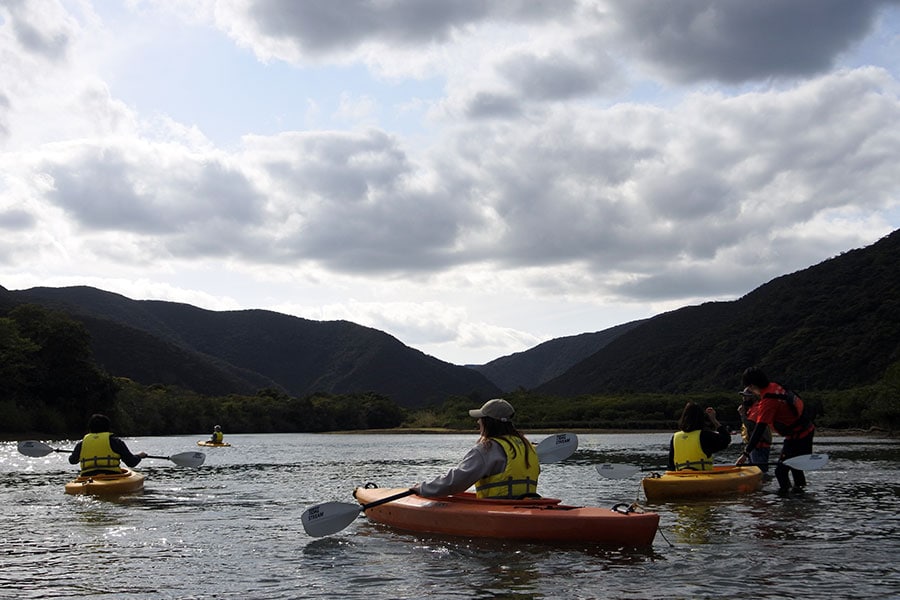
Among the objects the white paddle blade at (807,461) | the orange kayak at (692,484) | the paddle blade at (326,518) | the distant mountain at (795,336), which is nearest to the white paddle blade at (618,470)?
the orange kayak at (692,484)

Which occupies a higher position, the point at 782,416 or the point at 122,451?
the point at 782,416

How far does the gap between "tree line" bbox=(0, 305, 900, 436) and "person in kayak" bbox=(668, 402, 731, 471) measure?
157ft

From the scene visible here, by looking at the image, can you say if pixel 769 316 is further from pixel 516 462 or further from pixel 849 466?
pixel 516 462

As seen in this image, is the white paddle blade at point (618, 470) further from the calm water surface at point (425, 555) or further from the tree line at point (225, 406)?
the tree line at point (225, 406)

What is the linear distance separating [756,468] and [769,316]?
9709 cm

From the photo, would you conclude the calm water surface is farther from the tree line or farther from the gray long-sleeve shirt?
the tree line

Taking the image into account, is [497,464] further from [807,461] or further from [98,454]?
[98,454]

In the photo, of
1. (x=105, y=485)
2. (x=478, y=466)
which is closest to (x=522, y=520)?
(x=478, y=466)

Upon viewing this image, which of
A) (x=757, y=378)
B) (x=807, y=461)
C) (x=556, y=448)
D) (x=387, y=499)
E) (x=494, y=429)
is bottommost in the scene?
(x=387, y=499)

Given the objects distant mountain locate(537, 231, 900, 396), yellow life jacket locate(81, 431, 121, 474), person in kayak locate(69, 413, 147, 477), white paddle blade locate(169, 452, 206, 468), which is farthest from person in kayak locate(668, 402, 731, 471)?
→ distant mountain locate(537, 231, 900, 396)

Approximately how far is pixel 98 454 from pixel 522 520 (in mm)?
11131

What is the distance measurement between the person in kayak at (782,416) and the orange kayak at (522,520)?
5692mm

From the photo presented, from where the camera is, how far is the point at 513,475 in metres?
10.5

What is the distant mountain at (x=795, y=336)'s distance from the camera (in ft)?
282
